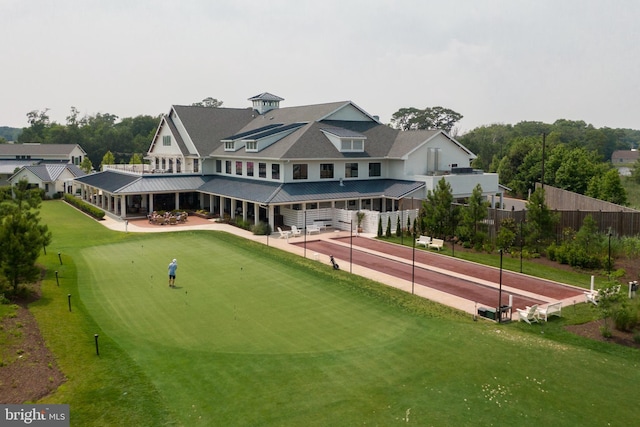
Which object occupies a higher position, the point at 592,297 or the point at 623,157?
the point at 623,157

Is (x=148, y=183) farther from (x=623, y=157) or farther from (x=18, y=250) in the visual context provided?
(x=623, y=157)

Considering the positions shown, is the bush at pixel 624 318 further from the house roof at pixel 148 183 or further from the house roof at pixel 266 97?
the house roof at pixel 266 97

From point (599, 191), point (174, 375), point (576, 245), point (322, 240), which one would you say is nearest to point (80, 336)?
point (174, 375)

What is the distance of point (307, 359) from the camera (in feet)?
→ 46.8

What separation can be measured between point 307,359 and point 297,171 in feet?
87.5

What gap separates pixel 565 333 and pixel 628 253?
1204 cm

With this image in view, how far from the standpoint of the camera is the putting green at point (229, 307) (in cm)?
1583

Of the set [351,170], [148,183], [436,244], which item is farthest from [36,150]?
[436,244]

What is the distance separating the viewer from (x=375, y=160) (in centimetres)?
4344

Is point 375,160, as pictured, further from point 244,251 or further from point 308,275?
point 308,275

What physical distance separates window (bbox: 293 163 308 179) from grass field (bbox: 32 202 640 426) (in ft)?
57.3

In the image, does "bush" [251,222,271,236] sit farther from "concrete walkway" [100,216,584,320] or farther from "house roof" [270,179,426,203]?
"house roof" [270,179,426,203]

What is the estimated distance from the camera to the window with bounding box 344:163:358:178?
4250cm

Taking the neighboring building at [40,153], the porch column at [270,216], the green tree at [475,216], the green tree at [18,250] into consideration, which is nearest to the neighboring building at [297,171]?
the porch column at [270,216]
